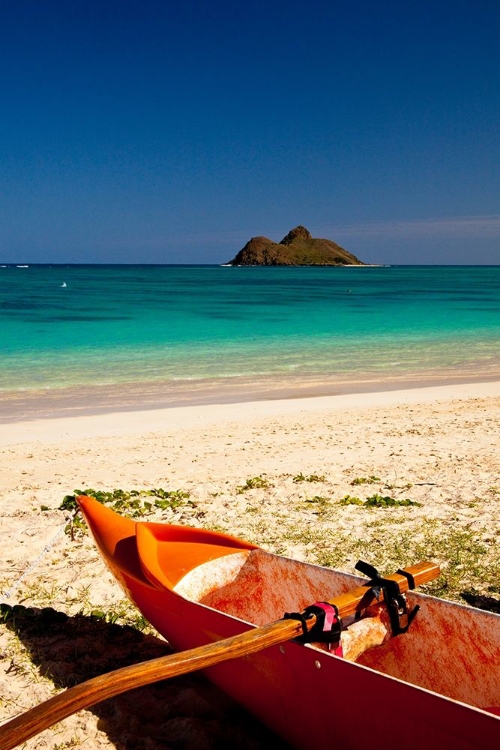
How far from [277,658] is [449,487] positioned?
5.57 m

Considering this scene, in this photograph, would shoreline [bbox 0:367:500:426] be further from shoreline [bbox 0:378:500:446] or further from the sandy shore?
the sandy shore

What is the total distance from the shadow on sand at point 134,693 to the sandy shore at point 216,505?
0.04 feet

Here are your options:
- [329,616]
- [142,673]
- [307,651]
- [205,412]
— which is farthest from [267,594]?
[205,412]

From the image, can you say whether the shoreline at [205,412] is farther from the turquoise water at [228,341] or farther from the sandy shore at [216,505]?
the turquoise water at [228,341]

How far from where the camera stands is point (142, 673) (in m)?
2.91

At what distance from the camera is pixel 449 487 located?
8.42 m

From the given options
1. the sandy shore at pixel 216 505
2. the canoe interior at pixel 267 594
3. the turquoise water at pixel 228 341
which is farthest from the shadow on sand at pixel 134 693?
the turquoise water at pixel 228 341

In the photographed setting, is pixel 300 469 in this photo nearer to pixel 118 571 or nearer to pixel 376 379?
pixel 118 571

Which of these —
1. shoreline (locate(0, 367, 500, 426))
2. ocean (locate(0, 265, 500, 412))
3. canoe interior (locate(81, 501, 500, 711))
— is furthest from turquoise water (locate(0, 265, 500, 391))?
canoe interior (locate(81, 501, 500, 711))

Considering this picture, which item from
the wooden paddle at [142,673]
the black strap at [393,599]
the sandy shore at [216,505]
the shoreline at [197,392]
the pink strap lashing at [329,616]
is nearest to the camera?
the wooden paddle at [142,673]

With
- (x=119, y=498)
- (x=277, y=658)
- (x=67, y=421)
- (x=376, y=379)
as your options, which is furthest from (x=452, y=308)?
(x=277, y=658)

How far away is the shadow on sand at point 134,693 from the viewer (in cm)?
385

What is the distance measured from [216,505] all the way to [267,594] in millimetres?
3265

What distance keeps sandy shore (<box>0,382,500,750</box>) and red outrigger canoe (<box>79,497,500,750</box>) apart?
542 mm
